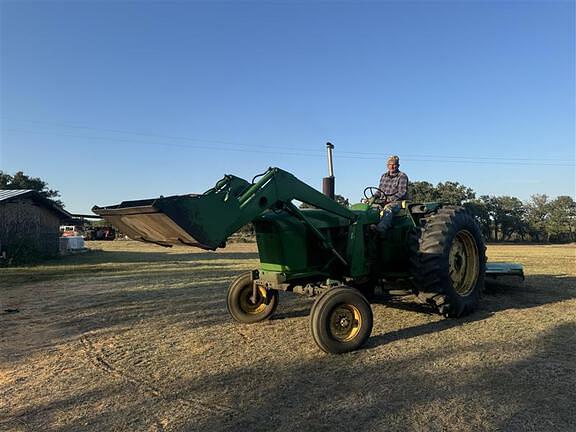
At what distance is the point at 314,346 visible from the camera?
5.79m

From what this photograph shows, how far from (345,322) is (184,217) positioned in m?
2.35

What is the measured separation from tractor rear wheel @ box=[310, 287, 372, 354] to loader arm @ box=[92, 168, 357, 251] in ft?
3.57

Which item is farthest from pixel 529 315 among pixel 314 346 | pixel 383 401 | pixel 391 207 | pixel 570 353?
pixel 383 401

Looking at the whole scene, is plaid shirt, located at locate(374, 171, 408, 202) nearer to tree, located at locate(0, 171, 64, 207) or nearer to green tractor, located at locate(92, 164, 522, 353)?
green tractor, located at locate(92, 164, 522, 353)

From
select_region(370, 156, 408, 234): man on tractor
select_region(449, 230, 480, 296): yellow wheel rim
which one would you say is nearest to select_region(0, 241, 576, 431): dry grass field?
select_region(449, 230, 480, 296): yellow wheel rim

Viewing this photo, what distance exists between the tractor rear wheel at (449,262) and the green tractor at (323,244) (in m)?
0.01

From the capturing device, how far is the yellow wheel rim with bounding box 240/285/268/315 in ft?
23.7

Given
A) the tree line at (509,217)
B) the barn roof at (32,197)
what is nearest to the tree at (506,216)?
the tree line at (509,217)

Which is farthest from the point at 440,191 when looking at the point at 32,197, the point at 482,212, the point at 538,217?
the point at 32,197

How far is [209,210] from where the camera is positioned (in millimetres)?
5012

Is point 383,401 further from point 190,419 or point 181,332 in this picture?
point 181,332

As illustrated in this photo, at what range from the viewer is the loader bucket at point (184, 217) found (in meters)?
4.73

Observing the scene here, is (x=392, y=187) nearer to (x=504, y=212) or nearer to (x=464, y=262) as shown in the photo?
(x=464, y=262)

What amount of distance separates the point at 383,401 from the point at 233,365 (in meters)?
1.75
